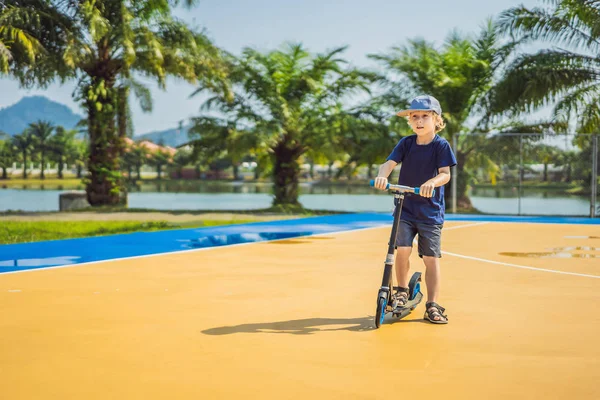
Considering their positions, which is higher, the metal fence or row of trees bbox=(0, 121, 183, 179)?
row of trees bbox=(0, 121, 183, 179)

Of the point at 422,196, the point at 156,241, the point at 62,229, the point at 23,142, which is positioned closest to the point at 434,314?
the point at 422,196

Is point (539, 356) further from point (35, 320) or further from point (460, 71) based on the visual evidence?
point (460, 71)

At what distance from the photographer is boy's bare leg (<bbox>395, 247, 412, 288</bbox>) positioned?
635cm

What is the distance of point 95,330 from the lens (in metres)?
6.02

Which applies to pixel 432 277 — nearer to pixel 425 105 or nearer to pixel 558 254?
pixel 425 105

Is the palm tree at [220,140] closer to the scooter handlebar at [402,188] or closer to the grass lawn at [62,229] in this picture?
the grass lawn at [62,229]

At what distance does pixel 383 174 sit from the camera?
616 cm

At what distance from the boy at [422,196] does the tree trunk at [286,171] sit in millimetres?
19869

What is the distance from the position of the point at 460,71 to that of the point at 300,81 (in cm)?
526

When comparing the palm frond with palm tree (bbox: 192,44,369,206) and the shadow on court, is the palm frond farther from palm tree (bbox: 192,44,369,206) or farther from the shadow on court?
the shadow on court

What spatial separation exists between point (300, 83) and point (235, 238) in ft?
41.2

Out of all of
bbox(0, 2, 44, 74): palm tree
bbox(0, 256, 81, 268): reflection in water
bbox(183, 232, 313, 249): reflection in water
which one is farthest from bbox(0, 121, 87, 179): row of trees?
bbox(0, 256, 81, 268): reflection in water

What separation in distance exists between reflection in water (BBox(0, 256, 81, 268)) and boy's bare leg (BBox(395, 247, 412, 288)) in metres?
5.34

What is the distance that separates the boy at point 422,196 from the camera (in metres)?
6.25
